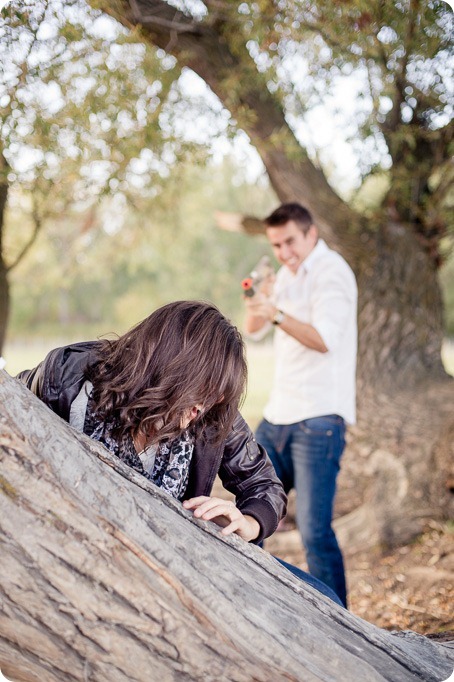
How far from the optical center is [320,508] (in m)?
3.15

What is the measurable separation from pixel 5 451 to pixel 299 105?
13.5 ft

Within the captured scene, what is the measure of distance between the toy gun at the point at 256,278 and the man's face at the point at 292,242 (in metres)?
0.09

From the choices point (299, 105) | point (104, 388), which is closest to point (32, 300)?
point (299, 105)

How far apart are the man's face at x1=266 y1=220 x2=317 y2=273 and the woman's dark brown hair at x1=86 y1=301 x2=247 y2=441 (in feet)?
5.42

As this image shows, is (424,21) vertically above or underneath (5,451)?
above

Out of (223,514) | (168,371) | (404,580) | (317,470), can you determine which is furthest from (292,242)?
(404,580)

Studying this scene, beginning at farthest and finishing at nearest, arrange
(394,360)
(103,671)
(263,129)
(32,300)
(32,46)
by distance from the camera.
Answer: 1. (32,300)
2. (394,360)
3. (263,129)
4. (32,46)
5. (103,671)

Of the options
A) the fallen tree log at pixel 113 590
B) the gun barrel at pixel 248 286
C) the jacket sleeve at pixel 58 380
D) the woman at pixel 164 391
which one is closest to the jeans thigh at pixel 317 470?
the gun barrel at pixel 248 286

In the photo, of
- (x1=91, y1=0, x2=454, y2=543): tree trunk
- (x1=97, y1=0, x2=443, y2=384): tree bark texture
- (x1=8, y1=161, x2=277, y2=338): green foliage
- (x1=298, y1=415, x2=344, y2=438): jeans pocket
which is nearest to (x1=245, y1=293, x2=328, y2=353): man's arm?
(x1=298, y1=415, x2=344, y2=438): jeans pocket

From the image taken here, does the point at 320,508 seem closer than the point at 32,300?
Yes

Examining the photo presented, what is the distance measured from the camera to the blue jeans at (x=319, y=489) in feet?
10.3

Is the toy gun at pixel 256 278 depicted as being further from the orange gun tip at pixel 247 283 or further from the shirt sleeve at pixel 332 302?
the shirt sleeve at pixel 332 302

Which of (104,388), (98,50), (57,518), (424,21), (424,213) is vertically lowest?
(57,518)

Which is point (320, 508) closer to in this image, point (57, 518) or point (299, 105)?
point (57, 518)
